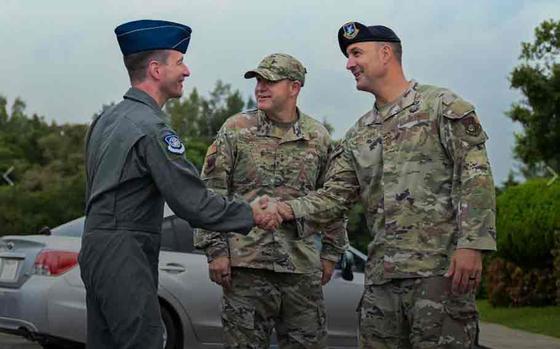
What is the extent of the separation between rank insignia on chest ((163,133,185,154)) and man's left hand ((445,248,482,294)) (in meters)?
1.23

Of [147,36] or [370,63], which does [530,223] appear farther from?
[147,36]

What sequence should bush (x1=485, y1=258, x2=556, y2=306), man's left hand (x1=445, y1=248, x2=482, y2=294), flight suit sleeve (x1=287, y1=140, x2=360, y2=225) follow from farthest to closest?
bush (x1=485, y1=258, x2=556, y2=306)
flight suit sleeve (x1=287, y1=140, x2=360, y2=225)
man's left hand (x1=445, y1=248, x2=482, y2=294)

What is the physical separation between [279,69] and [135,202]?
6.90 ft

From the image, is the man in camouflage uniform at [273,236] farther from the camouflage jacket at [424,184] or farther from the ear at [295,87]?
the camouflage jacket at [424,184]

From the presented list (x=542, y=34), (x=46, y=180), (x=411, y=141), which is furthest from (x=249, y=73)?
(x=46, y=180)

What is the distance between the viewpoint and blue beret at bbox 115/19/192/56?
16.8ft

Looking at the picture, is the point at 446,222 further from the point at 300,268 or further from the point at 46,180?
the point at 46,180

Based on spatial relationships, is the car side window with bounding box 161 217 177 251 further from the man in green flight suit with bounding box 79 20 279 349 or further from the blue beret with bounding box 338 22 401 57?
the man in green flight suit with bounding box 79 20 279 349

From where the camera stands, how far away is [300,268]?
21.6 ft

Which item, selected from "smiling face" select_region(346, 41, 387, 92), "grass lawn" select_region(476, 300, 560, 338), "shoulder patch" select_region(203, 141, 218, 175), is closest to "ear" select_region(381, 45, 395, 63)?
"smiling face" select_region(346, 41, 387, 92)

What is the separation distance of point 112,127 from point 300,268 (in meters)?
1.91

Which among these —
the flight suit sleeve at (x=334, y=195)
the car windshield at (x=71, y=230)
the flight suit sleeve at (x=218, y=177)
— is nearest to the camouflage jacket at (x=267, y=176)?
the flight suit sleeve at (x=218, y=177)

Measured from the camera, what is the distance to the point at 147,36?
16.8 feet

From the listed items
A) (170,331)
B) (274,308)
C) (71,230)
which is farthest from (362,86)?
(71,230)
